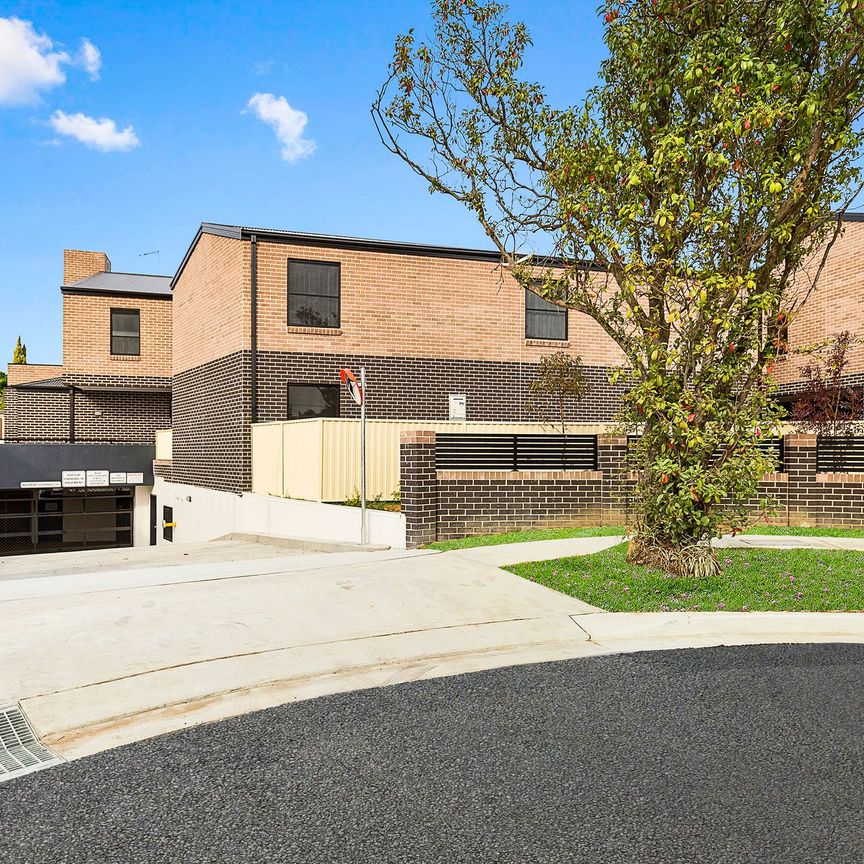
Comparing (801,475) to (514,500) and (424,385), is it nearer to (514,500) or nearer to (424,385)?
(514,500)

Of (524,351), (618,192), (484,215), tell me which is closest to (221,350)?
(524,351)

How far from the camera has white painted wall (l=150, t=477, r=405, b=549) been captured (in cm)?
1481

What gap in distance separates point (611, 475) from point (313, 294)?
33.2 ft

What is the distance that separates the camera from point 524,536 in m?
14.1

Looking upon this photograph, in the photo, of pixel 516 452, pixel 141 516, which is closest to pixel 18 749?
pixel 516 452

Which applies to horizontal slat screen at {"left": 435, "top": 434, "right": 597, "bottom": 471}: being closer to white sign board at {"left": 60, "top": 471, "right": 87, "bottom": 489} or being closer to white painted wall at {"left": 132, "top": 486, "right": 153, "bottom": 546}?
white sign board at {"left": 60, "top": 471, "right": 87, "bottom": 489}

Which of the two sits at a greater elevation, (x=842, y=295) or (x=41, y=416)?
(x=842, y=295)

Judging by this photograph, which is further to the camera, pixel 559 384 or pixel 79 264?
pixel 79 264

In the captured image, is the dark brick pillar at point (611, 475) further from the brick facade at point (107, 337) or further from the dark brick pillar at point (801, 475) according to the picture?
the brick facade at point (107, 337)

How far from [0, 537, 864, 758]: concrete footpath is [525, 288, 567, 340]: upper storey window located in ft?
43.5

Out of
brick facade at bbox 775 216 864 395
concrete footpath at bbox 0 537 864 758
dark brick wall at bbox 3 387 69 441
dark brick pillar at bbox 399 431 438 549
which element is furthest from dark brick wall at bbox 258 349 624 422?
dark brick wall at bbox 3 387 69 441

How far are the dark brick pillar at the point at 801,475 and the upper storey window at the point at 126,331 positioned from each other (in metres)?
25.0

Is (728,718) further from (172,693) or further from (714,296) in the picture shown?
(714,296)

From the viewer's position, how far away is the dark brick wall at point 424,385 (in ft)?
68.0
